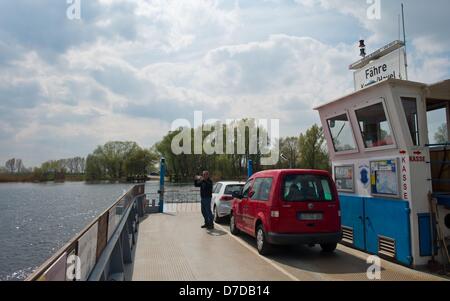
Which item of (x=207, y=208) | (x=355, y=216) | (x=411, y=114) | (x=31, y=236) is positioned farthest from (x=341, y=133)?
(x=31, y=236)

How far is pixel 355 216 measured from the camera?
7754 mm

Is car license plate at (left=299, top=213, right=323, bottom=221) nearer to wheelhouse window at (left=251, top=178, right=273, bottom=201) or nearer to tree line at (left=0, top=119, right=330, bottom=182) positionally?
wheelhouse window at (left=251, top=178, right=273, bottom=201)

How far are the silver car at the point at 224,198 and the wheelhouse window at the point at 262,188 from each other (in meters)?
3.41

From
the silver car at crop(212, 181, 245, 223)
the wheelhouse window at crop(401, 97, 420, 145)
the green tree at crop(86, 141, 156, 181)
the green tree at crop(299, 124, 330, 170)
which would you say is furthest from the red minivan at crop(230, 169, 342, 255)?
the green tree at crop(86, 141, 156, 181)

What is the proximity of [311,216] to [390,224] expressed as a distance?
158 centimetres

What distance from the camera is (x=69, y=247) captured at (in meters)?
2.75

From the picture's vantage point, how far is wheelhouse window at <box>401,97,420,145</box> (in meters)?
6.72

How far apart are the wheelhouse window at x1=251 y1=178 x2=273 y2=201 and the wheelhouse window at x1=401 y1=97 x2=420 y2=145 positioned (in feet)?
9.92

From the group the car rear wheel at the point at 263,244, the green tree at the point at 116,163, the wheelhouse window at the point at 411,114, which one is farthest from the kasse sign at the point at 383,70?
the green tree at the point at 116,163

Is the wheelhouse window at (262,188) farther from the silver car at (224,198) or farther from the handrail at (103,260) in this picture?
the silver car at (224,198)
